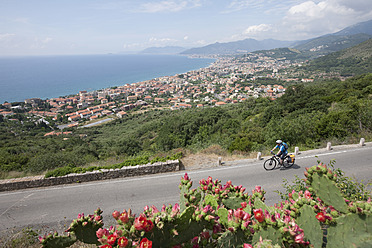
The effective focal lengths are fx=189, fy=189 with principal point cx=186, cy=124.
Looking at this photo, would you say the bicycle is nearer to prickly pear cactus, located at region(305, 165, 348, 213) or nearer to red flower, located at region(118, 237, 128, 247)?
prickly pear cactus, located at region(305, 165, 348, 213)

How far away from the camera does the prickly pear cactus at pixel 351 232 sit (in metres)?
1.56

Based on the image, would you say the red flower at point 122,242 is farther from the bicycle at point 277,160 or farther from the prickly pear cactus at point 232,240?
the bicycle at point 277,160

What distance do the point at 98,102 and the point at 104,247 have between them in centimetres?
8840

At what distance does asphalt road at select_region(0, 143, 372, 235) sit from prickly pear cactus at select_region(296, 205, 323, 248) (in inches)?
157

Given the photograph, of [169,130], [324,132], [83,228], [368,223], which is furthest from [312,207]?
[169,130]

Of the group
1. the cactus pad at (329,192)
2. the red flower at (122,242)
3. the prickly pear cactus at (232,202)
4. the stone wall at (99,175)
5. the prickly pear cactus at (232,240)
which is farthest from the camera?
the stone wall at (99,175)

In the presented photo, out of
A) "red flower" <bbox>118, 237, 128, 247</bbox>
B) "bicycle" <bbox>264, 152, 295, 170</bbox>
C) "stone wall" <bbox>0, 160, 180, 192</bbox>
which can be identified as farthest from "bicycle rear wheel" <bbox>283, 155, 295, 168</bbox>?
"red flower" <bbox>118, 237, 128, 247</bbox>

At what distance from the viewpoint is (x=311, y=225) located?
183cm

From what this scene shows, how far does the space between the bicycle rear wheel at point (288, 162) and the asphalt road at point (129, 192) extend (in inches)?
8.9

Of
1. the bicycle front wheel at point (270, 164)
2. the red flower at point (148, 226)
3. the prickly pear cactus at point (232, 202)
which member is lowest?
the bicycle front wheel at point (270, 164)

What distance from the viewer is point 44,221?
5934mm

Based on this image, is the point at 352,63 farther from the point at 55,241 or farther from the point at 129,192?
the point at 55,241

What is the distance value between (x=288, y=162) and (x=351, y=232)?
6567mm

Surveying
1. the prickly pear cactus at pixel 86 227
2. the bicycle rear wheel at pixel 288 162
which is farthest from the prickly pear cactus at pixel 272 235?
the bicycle rear wheel at pixel 288 162
